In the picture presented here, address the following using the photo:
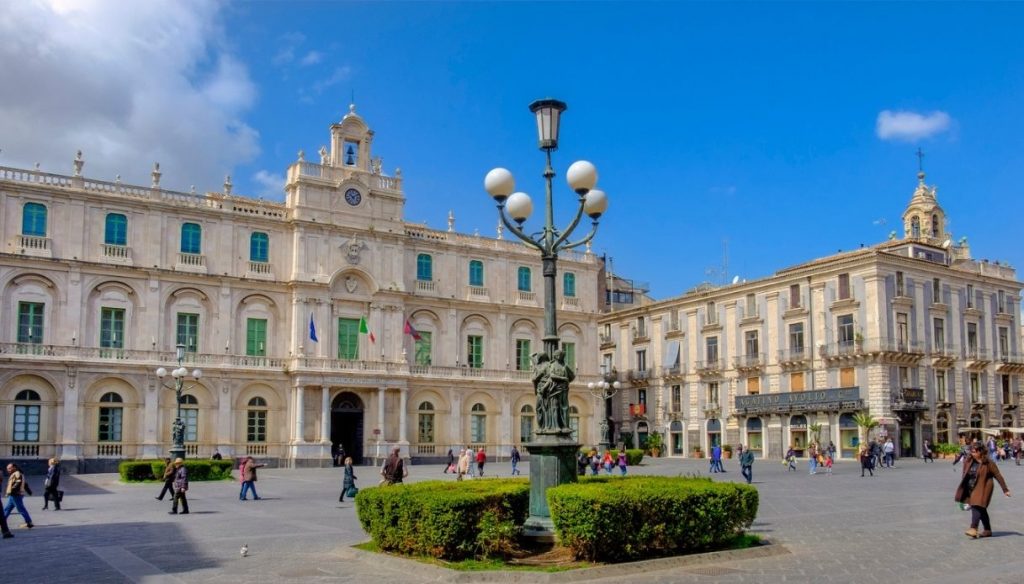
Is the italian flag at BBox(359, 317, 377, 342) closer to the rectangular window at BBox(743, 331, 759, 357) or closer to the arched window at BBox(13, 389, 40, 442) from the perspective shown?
the arched window at BBox(13, 389, 40, 442)

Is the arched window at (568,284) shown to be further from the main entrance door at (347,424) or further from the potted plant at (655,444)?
the main entrance door at (347,424)

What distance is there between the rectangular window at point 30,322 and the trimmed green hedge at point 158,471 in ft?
37.8

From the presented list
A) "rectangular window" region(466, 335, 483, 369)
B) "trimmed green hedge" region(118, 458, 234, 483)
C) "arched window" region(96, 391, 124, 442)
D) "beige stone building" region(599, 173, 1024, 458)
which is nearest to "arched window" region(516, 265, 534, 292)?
"rectangular window" region(466, 335, 483, 369)

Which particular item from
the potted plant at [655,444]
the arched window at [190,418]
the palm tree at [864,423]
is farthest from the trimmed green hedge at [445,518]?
the potted plant at [655,444]

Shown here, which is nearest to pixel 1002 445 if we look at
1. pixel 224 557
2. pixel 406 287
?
pixel 406 287

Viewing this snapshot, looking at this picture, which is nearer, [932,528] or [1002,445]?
[932,528]

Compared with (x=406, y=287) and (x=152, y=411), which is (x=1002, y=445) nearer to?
(x=406, y=287)

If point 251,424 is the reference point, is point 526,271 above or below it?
above

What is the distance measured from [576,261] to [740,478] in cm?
2683

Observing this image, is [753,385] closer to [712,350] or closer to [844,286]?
[712,350]

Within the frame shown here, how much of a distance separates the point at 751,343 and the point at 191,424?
33479mm

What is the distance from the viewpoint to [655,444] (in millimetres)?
62781

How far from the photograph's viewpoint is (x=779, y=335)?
56469mm

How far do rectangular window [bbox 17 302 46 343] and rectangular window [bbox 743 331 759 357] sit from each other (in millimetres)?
39700
